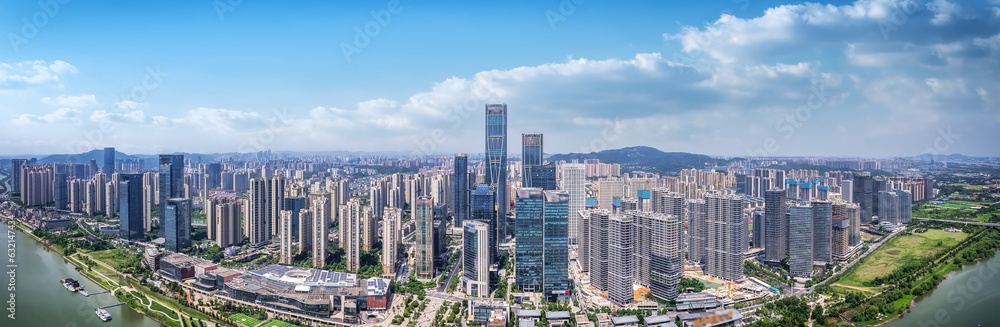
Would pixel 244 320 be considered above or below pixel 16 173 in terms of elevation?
below

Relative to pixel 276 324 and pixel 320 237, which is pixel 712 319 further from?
pixel 320 237

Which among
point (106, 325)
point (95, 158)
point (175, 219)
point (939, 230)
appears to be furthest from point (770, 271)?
point (95, 158)

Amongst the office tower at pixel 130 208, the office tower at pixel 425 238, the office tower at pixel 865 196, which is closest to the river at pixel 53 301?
the office tower at pixel 130 208

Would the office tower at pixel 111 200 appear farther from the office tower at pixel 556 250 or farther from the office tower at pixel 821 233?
the office tower at pixel 821 233

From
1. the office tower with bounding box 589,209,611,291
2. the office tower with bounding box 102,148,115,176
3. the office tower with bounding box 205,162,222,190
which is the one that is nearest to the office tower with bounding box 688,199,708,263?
the office tower with bounding box 589,209,611,291

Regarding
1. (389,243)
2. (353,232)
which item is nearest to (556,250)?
(389,243)

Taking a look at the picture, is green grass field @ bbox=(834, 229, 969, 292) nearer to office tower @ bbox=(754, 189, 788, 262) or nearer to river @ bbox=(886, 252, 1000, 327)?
river @ bbox=(886, 252, 1000, 327)
